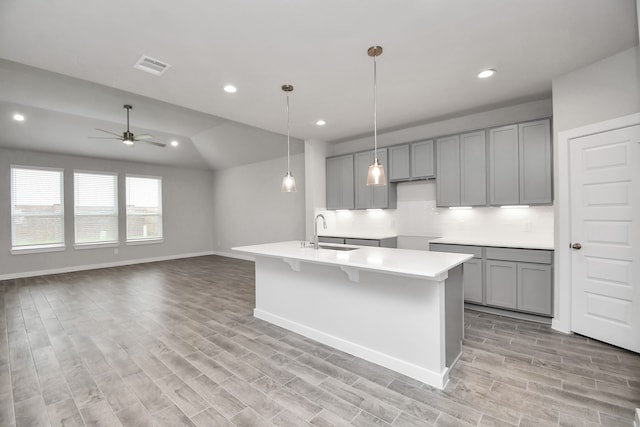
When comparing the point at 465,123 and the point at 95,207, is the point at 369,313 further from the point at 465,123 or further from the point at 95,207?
the point at 95,207

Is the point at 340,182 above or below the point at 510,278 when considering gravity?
above

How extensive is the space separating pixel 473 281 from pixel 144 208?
27.0 feet

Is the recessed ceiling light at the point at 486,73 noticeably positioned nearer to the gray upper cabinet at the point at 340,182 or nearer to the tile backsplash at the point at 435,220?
the tile backsplash at the point at 435,220

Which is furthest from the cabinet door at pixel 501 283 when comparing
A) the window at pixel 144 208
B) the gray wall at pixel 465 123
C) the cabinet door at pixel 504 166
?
the window at pixel 144 208

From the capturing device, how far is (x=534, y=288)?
3389mm

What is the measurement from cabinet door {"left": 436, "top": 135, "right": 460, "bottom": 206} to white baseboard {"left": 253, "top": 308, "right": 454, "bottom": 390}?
2.67m

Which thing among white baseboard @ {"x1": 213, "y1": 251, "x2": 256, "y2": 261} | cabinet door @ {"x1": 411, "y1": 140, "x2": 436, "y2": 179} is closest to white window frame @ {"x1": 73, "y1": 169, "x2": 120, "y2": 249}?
white baseboard @ {"x1": 213, "y1": 251, "x2": 256, "y2": 261}

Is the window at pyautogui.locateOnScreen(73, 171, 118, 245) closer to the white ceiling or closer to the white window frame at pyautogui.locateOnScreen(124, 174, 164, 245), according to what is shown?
the white window frame at pyautogui.locateOnScreen(124, 174, 164, 245)

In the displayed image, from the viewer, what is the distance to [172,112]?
5.40 metres

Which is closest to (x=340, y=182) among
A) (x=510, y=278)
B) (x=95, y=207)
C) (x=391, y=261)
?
(x=510, y=278)

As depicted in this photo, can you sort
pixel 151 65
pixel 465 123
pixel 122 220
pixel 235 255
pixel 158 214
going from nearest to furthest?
1. pixel 151 65
2. pixel 465 123
3. pixel 122 220
4. pixel 158 214
5. pixel 235 255

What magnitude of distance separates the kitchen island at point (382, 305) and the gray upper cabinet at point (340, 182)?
235 centimetres

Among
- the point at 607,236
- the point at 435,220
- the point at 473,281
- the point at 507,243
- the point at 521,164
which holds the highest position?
the point at 521,164

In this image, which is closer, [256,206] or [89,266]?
[89,266]
